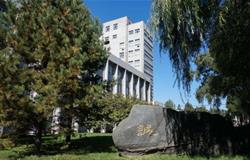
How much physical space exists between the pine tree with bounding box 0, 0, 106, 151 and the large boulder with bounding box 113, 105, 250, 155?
2.79 meters

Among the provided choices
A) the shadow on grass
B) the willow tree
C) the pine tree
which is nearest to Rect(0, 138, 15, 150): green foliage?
the shadow on grass

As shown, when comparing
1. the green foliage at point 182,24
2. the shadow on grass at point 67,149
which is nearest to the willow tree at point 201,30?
the green foliage at point 182,24

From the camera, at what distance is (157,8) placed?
1053 cm

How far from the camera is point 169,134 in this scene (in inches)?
529

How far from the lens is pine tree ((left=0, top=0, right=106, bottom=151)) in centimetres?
1374

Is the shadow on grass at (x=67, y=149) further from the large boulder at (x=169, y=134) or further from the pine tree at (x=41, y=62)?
the large boulder at (x=169, y=134)

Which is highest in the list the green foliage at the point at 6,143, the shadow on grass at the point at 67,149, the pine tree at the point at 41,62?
the pine tree at the point at 41,62

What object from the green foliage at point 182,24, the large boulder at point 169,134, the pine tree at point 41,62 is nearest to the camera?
the green foliage at point 182,24

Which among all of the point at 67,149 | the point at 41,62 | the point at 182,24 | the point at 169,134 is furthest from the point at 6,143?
the point at 182,24

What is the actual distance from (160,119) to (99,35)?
6.66 m

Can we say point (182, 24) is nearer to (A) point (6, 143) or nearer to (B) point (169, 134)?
(B) point (169, 134)

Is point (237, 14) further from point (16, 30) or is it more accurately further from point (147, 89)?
point (147, 89)

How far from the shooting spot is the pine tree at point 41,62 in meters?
13.7

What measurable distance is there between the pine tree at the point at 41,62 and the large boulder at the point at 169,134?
2.79m
